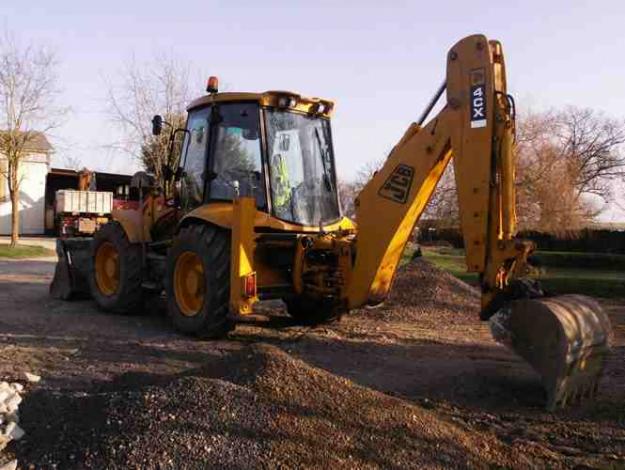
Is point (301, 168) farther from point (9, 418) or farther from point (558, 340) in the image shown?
point (9, 418)

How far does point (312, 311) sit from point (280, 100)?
306 centimetres

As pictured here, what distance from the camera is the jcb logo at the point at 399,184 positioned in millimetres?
7371

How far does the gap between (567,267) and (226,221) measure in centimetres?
2147

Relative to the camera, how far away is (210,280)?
323 inches

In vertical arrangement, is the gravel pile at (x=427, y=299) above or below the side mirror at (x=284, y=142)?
below

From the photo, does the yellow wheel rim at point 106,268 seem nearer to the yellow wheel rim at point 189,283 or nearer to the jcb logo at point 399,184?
the yellow wheel rim at point 189,283

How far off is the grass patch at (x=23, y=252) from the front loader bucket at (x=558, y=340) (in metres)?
20.9

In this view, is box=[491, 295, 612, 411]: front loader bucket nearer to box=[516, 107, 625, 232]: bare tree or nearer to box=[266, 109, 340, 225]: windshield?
box=[266, 109, 340, 225]: windshield

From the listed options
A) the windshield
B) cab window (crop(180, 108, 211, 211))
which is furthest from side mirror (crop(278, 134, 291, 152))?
cab window (crop(180, 108, 211, 211))

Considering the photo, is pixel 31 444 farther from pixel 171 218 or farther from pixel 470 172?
pixel 171 218

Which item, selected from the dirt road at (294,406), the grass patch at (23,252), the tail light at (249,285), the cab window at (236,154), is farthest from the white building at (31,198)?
the tail light at (249,285)

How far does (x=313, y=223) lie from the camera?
8688 mm

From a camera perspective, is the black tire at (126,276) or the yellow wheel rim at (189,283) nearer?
the yellow wheel rim at (189,283)

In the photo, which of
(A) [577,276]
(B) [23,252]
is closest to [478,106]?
(A) [577,276]
